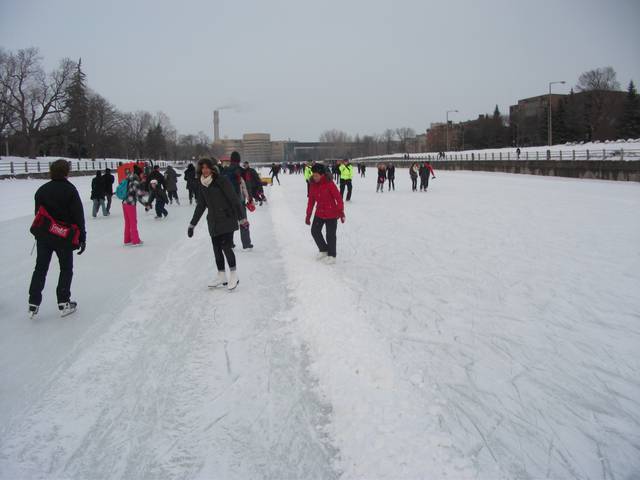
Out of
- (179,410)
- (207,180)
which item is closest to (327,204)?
(207,180)

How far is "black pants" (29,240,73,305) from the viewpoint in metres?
4.94

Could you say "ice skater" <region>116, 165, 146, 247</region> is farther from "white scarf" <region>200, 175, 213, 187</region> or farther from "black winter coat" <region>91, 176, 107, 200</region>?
"black winter coat" <region>91, 176, 107, 200</region>

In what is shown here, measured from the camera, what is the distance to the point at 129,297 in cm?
595

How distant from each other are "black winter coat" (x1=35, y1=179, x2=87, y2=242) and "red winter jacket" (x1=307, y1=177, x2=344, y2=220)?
358 centimetres

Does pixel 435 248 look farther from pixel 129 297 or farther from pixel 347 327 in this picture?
pixel 129 297

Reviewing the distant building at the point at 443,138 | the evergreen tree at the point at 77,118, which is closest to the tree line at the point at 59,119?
the evergreen tree at the point at 77,118

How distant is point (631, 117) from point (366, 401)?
66.0 metres

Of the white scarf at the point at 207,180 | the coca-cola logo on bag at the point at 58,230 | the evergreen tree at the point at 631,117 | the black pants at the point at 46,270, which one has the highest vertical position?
the evergreen tree at the point at 631,117

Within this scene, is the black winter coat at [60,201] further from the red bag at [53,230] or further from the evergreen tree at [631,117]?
the evergreen tree at [631,117]

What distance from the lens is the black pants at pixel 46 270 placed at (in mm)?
4938

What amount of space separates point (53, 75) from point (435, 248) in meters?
58.7

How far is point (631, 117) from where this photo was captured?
56219 millimetres

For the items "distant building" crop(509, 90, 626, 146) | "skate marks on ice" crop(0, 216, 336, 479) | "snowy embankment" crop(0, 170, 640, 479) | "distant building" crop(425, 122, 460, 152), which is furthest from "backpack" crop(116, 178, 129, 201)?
"distant building" crop(425, 122, 460, 152)

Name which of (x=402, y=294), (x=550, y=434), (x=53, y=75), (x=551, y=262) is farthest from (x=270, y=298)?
(x=53, y=75)
